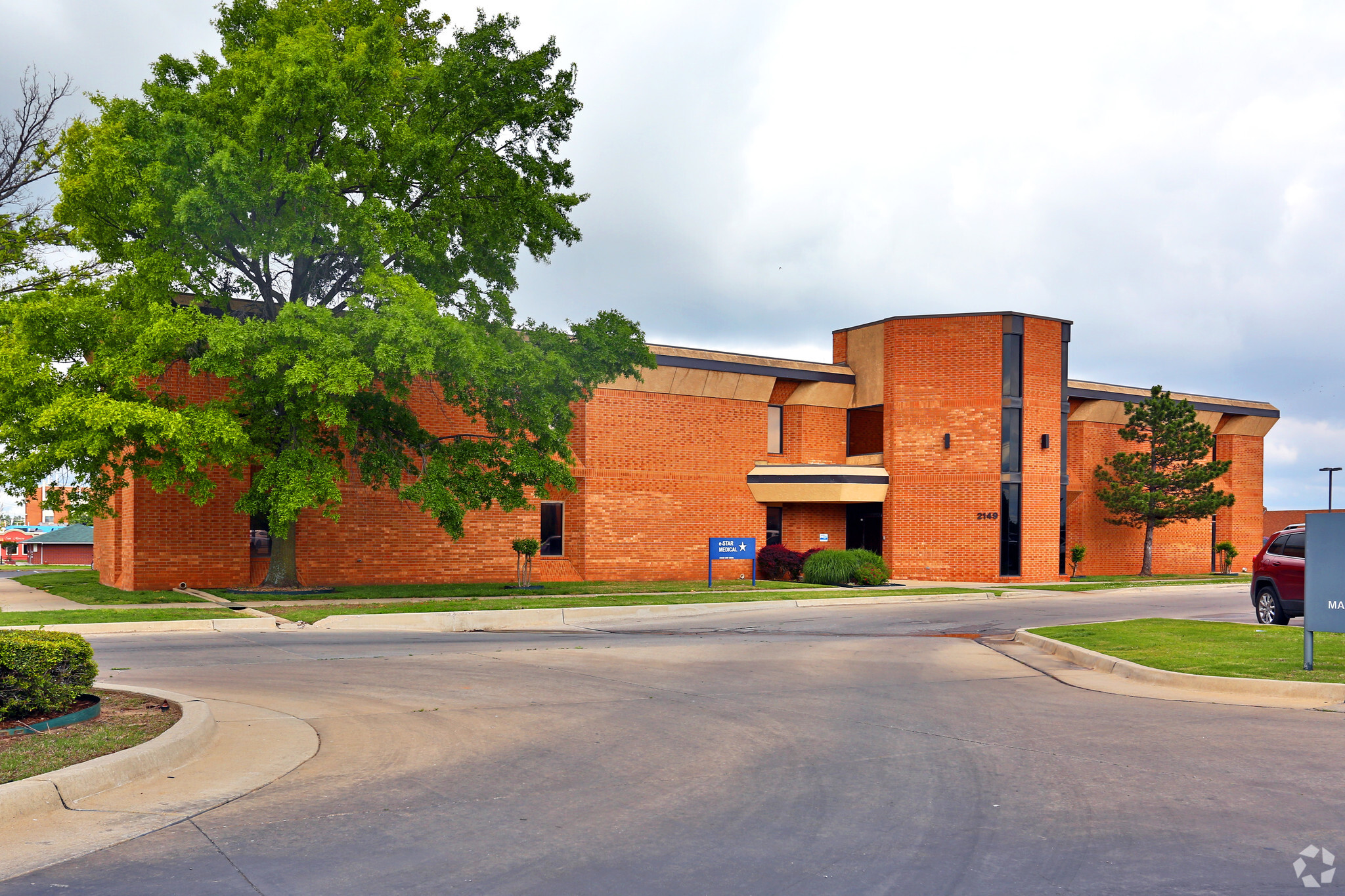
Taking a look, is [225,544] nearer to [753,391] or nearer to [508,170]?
[508,170]

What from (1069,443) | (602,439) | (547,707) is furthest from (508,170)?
(1069,443)

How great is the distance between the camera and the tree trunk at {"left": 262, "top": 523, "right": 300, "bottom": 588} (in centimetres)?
2470

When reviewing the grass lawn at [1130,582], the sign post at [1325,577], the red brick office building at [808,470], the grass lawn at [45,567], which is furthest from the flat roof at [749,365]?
the grass lawn at [45,567]

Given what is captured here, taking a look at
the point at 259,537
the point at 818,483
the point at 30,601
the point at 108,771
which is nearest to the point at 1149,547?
the point at 818,483

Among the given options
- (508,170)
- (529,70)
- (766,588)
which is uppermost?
(529,70)

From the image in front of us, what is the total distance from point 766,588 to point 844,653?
1356 centimetres

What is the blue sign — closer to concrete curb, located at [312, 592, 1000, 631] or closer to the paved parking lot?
concrete curb, located at [312, 592, 1000, 631]

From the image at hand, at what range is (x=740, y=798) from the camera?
6.86m

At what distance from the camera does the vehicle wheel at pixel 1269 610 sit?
61.8 feet

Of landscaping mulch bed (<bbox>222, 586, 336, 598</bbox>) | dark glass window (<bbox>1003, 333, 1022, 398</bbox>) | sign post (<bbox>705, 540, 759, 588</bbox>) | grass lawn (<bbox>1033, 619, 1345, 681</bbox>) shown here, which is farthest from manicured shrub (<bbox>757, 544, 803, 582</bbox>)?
grass lawn (<bbox>1033, 619, 1345, 681</bbox>)

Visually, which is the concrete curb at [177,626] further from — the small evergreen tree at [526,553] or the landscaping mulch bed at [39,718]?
the landscaping mulch bed at [39,718]

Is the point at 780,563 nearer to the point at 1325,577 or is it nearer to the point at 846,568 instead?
the point at 846,568

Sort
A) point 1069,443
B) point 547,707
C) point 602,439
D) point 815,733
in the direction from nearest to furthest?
point 815,733, point 547,707, point 602,439, point 1069,443

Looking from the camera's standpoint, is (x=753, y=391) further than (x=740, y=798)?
Yes
